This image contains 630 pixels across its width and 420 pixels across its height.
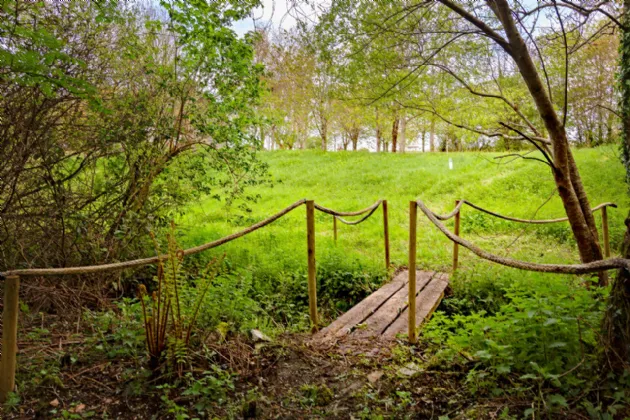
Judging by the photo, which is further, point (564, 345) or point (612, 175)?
point (612, 175)

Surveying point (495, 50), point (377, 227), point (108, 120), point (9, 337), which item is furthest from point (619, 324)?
point (377, 227)

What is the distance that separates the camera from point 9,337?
248 cm

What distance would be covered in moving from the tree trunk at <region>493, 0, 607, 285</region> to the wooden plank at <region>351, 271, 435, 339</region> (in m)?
2.19

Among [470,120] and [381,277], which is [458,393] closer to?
[381,277]

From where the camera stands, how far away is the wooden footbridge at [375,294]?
8.09 ft

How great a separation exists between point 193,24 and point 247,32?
87 cm

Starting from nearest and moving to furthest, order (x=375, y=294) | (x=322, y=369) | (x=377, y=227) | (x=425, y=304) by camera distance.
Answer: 1. (x=322, y=369)
2. (x=425, y=304)
3. (x=375, y=294)
4. (x=377, y=227)

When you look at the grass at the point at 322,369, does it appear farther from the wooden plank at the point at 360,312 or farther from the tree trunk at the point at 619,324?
the wooden plank at the point at 360,312

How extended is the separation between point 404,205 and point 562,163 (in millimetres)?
8061

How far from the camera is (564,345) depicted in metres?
2.33

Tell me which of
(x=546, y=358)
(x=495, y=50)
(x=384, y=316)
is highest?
(x=495, y=50)

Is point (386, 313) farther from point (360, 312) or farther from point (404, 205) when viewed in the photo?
point (404, 205)

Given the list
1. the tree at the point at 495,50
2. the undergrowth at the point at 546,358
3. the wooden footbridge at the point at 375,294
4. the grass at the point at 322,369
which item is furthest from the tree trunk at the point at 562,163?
the undergrowth at the point at 546,358

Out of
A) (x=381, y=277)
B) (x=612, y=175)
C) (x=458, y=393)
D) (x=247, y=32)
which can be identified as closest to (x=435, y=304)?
(x=381, y=277)
